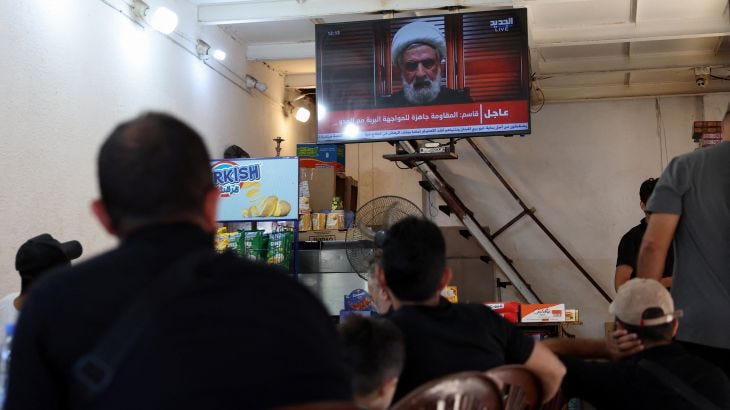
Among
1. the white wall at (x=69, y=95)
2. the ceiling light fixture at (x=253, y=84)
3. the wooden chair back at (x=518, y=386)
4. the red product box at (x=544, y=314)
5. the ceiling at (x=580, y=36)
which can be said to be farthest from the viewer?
the ceiling light fixture at (x=253, y=84)

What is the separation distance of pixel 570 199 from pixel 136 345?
8.33 m

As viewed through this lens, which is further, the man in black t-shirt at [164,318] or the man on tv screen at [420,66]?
the man on tv screen at [420,66]

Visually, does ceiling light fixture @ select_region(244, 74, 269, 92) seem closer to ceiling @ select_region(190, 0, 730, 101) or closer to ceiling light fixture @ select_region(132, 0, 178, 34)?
ceiling @ select_region(190, 0, 730, 101)

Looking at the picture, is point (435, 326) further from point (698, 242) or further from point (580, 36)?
point (580, 36)

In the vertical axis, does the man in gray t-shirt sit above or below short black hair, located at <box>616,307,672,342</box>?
above

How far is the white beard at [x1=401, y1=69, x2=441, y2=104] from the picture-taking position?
5.41 metres

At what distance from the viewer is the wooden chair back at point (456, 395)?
61.4 inches

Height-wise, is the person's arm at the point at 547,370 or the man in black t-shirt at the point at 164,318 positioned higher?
the man in black t-shirt at the point at 164,318

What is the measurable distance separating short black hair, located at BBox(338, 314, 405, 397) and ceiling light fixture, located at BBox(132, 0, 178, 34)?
4.49m

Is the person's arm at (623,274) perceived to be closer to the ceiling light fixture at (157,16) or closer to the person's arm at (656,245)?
the person's arm at (656,245)

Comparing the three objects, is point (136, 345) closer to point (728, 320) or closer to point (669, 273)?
point (728, 320)

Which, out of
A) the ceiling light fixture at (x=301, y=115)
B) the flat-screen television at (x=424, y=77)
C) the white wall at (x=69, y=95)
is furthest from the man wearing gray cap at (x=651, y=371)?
the ceiling light fixture at (x=301, y=115)

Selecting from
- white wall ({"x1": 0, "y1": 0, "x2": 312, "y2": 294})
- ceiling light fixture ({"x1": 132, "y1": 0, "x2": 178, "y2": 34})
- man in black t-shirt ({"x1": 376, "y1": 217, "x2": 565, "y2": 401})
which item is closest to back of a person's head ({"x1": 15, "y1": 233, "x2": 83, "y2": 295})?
white wall ({"x1": 0, "y1": 0, "x2": 312, "y2": 294})

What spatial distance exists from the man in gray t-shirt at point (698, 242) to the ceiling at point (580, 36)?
13.0ft
